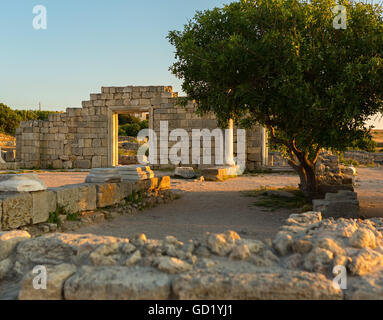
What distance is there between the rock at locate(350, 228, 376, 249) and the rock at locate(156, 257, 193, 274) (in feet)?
5.04

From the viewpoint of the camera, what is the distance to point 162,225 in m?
6.58

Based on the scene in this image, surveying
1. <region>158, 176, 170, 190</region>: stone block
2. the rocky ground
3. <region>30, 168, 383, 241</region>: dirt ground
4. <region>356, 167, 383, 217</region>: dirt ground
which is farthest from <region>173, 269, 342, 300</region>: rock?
<region>158, 176, 170, 190</region>: stone block

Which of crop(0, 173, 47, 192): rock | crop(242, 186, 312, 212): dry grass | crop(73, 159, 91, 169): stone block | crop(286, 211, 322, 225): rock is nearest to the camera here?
crop(286, 211, 322, 225): rock

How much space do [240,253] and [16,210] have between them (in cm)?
404

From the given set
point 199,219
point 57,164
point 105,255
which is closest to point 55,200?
point 199,219

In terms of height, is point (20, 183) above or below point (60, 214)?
above

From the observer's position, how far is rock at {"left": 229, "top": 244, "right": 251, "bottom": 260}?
9.41 feet

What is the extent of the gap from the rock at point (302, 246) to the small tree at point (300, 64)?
3665 millimetres

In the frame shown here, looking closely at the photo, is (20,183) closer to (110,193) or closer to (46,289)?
(110,193)

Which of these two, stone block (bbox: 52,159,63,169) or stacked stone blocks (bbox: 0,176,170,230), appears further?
stone block (bbox: 52,159,63,169)

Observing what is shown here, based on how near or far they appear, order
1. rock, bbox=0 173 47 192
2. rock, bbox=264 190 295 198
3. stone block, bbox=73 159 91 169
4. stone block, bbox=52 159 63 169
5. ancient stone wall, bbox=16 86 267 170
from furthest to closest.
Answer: stone block, bbox=52 159 63 169, stone block, bbox=73 159 91 169, ancient stone wall, bbox=16 86 267 170, rock, bbox=264 190 295 198, rock, bbox=0 173 47 192

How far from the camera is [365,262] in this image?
8.60 feet


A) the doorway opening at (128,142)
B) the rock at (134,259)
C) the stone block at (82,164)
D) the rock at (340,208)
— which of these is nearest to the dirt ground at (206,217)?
the rock at (340,208)

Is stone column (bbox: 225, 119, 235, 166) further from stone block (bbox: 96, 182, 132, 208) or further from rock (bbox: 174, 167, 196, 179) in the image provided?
stone block (bbox: 96, 182, 132, 208)
